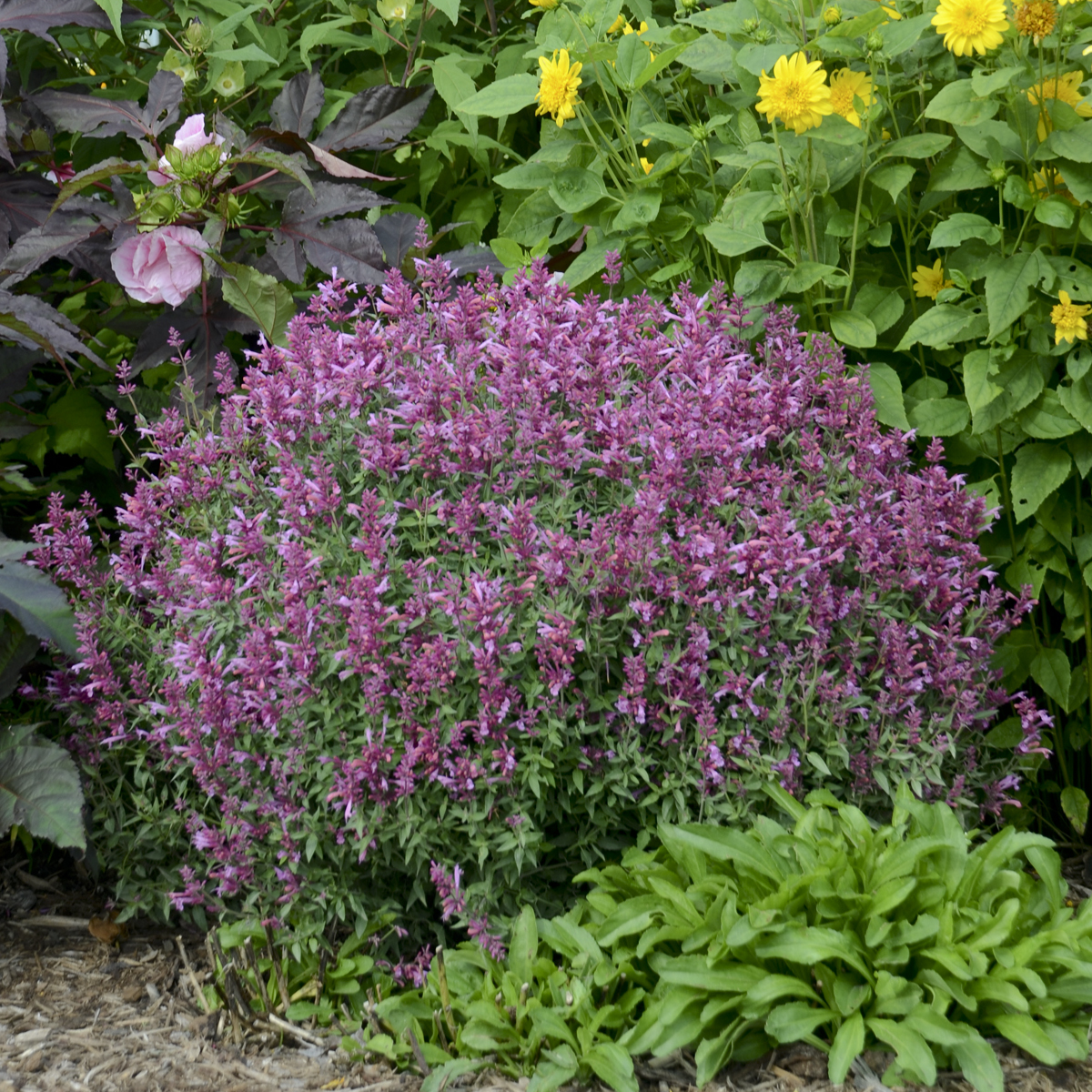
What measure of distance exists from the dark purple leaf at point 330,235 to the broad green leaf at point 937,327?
1196mm

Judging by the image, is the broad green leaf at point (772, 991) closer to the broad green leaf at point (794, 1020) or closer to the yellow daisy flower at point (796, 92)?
the broad green leaf at point (794, 1020)

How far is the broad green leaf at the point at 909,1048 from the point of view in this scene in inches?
68.4

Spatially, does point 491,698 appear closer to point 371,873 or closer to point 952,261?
point 371,873

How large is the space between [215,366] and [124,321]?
0.50 m

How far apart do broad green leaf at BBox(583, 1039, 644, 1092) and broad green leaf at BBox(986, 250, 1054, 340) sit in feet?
5.14

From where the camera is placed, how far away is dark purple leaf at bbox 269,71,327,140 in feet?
9.89

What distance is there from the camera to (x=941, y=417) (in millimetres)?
2639

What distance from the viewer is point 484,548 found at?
2.24 m

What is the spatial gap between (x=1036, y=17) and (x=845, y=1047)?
191 cm

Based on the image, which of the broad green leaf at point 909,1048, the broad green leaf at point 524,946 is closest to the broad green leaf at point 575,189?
the broad green leaf at point 524,946

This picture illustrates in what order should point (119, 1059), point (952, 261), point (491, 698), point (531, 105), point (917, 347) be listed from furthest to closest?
point (531, 105) < point (917, 347) < point (952, 261) < point (119, 1059) < point (491, 698)

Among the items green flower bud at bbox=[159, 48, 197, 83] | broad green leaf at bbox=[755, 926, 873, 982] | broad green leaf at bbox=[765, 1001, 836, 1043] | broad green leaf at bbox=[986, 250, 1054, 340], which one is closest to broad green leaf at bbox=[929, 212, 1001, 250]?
broad green leaf at bbox=[986, 250, 1054, 340]

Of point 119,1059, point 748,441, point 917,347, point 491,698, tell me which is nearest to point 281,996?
point 119,1059

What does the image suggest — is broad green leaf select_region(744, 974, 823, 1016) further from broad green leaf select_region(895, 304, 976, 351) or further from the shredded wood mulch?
broad green leaf select_region(895, 304, 976, 351)
